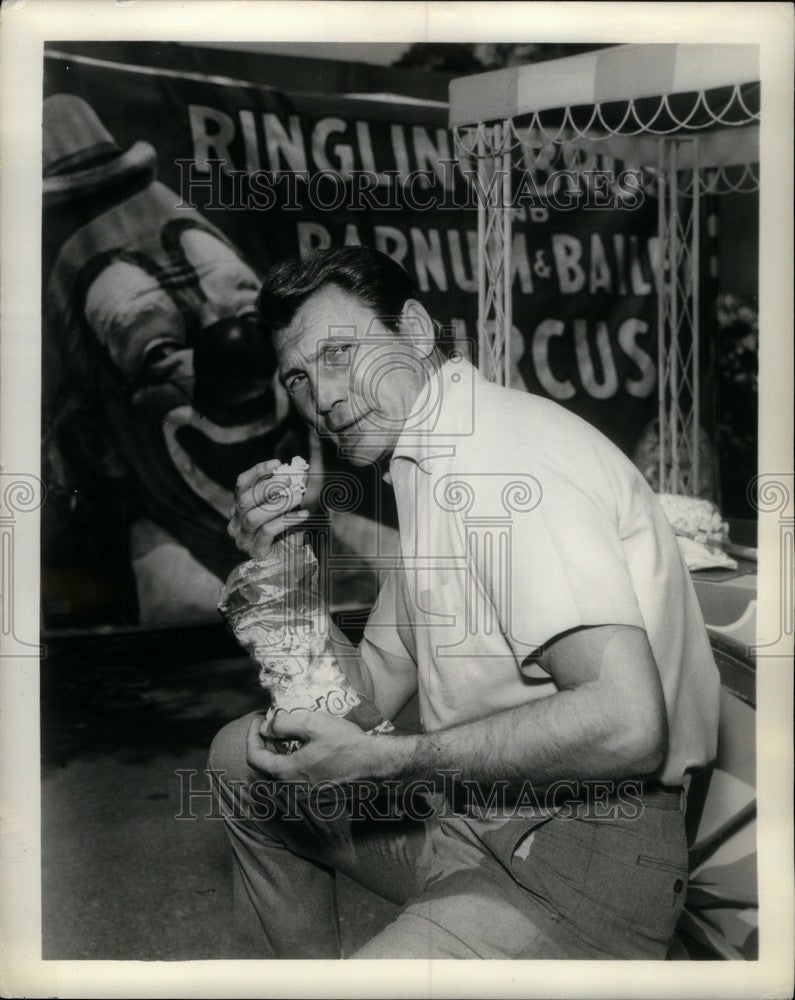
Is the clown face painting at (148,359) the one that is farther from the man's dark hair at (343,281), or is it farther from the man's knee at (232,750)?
the man's knee at (232,750)

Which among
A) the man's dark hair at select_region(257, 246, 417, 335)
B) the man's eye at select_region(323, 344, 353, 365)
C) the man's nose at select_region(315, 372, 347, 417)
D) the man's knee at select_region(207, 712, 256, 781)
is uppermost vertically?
the man's dark hair at select_region(257, 246, 417, 335)

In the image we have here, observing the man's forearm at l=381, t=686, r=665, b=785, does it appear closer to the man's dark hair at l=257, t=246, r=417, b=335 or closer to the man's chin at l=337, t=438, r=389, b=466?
the man's chin at l=337, t=438, r=389, b=466

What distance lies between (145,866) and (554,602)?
1.17m

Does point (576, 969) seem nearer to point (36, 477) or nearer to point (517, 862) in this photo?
point (517, 862)

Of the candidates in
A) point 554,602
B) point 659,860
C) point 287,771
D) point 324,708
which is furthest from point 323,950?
point 554,602

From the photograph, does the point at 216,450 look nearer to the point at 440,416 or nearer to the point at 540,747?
the point at 440,416

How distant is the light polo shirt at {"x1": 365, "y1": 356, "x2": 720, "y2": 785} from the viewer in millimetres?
2014

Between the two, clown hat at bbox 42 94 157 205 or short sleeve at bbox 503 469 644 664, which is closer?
short sleeve at bbox 503 469 644 664

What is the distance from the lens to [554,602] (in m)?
1.98

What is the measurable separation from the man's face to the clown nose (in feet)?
0.40

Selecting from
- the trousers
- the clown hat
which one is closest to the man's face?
the clown hat

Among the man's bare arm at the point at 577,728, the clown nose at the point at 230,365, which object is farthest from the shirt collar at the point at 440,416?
the man's bare arm at the point at 577,728

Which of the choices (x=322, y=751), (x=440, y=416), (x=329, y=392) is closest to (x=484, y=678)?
(x=322, y=751)

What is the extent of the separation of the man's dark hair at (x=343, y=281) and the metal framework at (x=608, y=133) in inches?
9.9
